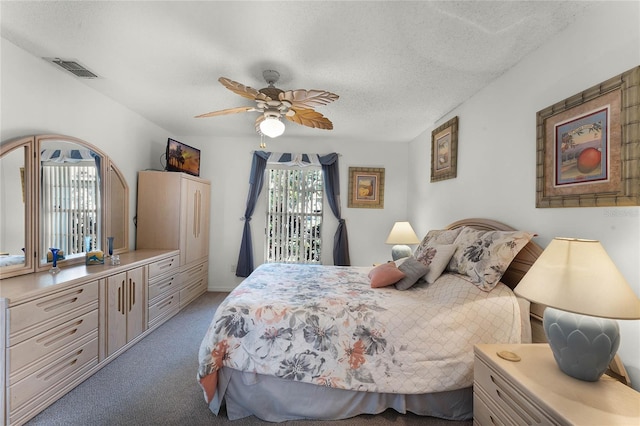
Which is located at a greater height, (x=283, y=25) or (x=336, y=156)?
(x=283, y=25)

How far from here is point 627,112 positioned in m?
1.32

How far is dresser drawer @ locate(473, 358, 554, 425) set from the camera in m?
1.11

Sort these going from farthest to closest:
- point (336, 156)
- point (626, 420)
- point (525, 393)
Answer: point (336, 156) < point (525, 393) < point (626, 420)

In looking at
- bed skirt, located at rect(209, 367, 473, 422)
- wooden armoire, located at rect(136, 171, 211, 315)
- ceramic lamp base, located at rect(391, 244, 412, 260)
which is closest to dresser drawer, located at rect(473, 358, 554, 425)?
bed skirt, located at rect(209, 367, 473, 422)

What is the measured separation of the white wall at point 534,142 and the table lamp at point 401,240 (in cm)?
43

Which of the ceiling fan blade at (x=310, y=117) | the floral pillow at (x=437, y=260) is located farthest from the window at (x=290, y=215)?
the floral pillow at (x=437, y=260)

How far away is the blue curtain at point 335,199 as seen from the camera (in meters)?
4.30

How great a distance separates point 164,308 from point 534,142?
3890 mm

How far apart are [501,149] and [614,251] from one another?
115cm

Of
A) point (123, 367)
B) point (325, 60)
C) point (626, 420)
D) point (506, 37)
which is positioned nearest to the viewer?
point (626, 420)

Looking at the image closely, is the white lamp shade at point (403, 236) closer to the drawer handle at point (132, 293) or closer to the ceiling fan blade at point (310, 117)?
the ceiling fan blade at point (310, 117)

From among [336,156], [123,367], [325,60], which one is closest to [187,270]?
[123,367]

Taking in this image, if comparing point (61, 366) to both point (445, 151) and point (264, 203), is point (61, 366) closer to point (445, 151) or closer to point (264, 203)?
point (264, 203)

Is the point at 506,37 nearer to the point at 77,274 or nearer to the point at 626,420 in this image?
the point at 626,420
